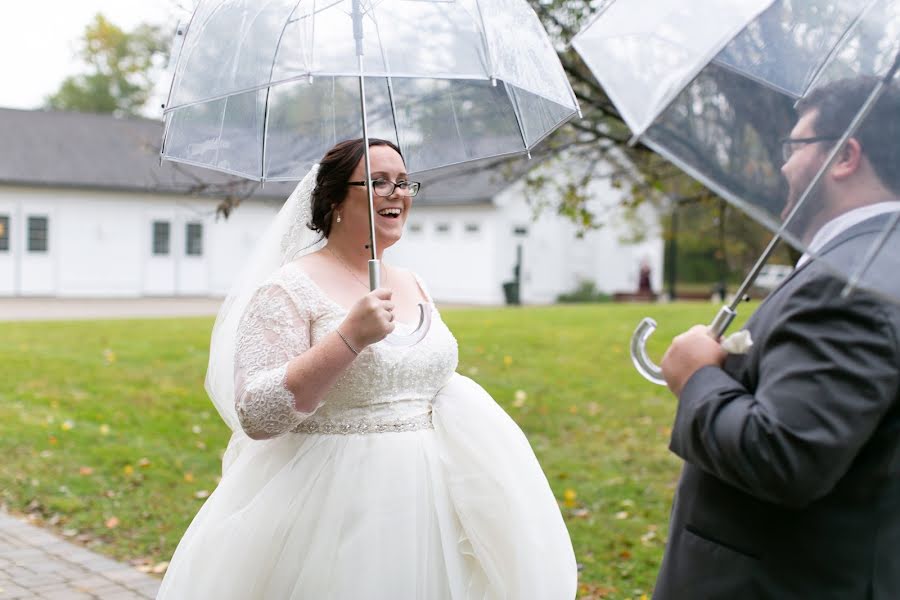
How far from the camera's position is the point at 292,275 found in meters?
3.29

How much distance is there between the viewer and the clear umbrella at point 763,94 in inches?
74.3

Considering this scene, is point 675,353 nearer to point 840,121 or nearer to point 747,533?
point 747,533

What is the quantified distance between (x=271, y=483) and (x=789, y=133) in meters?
2.04

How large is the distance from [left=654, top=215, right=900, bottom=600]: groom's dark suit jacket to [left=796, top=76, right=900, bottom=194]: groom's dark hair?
0.38 feet

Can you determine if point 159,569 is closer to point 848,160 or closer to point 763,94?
point 763,94

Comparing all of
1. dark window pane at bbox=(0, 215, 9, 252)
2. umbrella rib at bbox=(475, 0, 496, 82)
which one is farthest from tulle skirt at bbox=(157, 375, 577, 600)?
dark window pane at bbox=(0, 215, 9, 252)

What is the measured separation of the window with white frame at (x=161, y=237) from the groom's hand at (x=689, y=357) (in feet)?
113

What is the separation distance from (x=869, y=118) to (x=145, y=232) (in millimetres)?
34742

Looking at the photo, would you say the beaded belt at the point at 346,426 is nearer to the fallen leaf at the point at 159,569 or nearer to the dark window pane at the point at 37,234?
the fallen leaf at the point at 159,569

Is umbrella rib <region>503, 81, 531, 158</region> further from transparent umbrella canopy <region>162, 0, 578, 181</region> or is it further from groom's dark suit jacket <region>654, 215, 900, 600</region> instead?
groom's dark suit jacket <region>654, 215, 900, 600</region>

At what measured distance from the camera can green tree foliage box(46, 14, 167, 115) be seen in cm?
4900

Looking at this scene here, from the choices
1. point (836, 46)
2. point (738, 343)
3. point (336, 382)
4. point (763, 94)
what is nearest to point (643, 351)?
point (738, 343)

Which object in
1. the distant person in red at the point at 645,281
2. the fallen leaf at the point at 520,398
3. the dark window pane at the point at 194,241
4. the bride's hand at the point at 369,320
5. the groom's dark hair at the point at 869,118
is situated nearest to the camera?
the groom's dark hair at the point at 869,118

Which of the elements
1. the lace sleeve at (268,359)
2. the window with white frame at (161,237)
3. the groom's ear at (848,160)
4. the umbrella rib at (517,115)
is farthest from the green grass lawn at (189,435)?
the window with white frame at (161,237)
